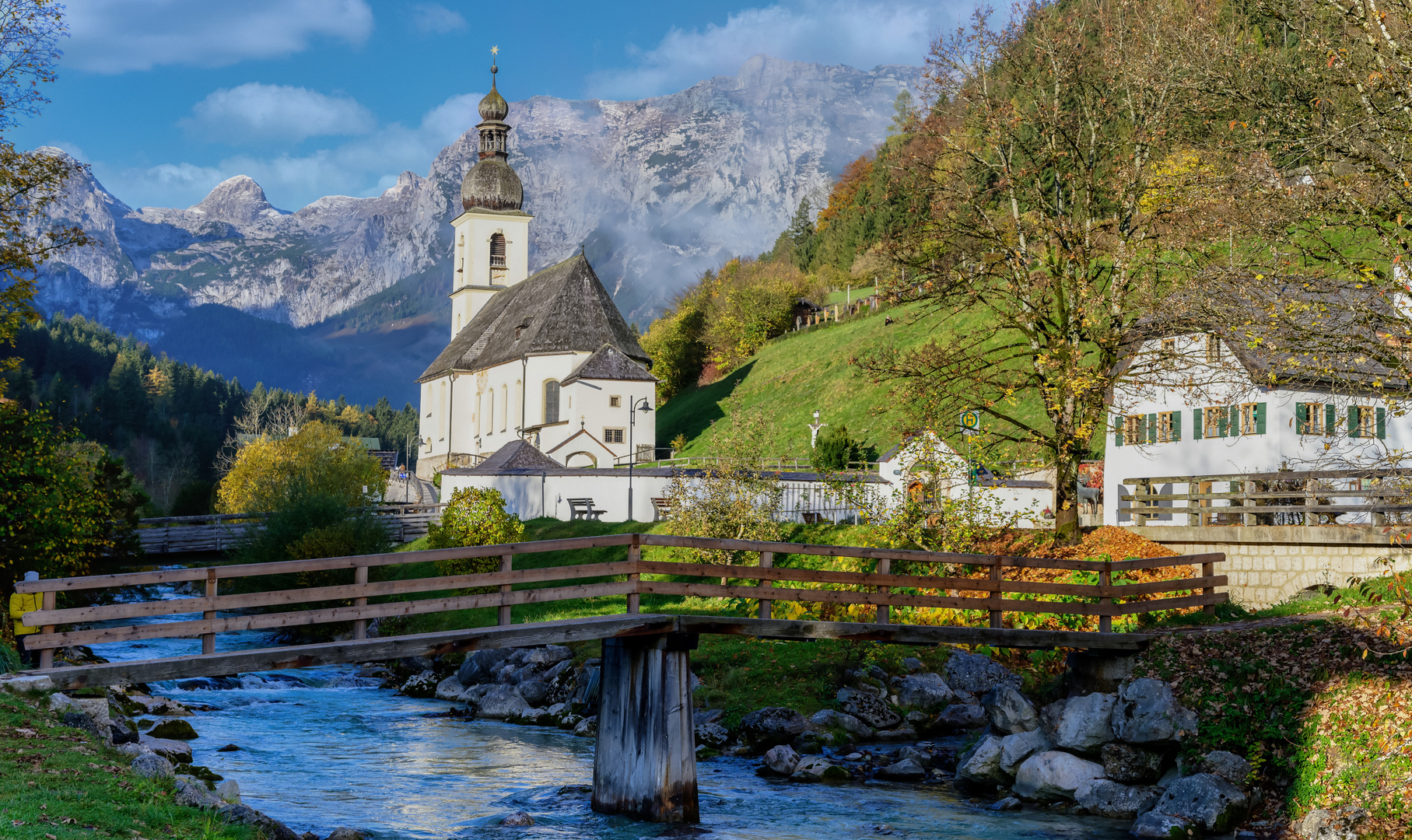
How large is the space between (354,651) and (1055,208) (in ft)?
67.4

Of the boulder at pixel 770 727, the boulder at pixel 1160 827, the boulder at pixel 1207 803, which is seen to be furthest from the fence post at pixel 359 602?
the boulder at pixel 1207 803

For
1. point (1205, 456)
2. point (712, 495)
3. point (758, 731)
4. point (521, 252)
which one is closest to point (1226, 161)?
point (758, 731)

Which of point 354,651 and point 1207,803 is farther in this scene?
point 1207,803

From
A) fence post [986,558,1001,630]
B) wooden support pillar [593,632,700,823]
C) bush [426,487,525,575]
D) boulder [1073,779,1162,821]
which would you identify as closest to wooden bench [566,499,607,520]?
bush [426,487,525,575]

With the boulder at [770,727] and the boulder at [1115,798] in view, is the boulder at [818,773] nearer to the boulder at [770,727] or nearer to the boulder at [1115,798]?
the boulder at [770,727]

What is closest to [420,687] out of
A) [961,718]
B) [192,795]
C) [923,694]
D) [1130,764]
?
[923,694]

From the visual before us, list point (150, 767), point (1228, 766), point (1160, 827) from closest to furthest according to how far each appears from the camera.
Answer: point (150, 767), point (1160, 827), point (1228, 766)

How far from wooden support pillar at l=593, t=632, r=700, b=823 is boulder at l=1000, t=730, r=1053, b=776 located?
15.5ft

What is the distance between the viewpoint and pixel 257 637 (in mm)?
38625

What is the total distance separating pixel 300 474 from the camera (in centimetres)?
4903

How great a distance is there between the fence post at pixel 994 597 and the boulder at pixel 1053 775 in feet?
6.29

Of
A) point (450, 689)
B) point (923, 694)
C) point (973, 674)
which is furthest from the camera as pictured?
point (450, 689)

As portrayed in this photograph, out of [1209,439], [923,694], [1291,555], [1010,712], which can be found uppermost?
[1209,439]

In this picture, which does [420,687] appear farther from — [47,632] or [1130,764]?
[1130,764]
